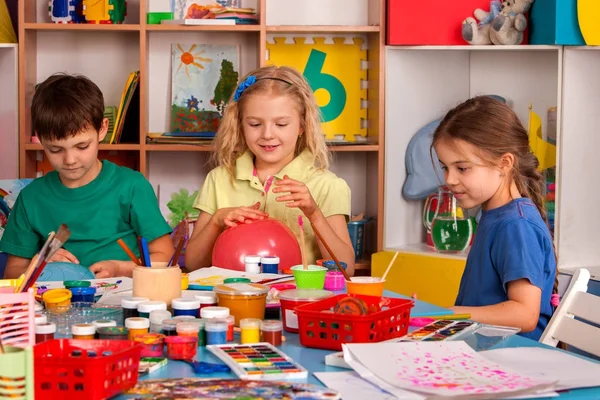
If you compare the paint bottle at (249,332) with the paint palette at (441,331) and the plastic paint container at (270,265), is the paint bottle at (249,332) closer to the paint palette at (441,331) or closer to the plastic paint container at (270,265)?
the paint palette at (441,331)

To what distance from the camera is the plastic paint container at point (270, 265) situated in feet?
6.31

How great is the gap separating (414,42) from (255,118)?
97cm

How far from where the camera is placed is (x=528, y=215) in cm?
183

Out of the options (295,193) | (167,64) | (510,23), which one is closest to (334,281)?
(295,193)

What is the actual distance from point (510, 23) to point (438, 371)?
7.61ft

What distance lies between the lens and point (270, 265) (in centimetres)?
192

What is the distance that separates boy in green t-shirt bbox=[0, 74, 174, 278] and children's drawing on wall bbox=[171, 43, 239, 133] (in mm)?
1009

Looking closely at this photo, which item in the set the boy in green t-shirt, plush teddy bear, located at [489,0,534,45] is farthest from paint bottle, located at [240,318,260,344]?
plush teddy bear, located at [489,0,534,45]

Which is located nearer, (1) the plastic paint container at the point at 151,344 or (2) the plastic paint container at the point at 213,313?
(1) the plastic paint container at the point at 151,344

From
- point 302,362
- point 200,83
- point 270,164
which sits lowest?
point 302,362

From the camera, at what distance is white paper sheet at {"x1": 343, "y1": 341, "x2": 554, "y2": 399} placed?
1031mm

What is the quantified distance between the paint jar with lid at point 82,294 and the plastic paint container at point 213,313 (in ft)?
1.09

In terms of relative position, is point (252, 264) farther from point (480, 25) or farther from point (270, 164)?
point (480, 25)

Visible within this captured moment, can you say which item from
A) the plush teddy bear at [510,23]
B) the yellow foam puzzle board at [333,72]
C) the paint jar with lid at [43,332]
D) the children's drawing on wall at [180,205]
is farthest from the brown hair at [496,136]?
the children's drawing on wall at [180,205]
